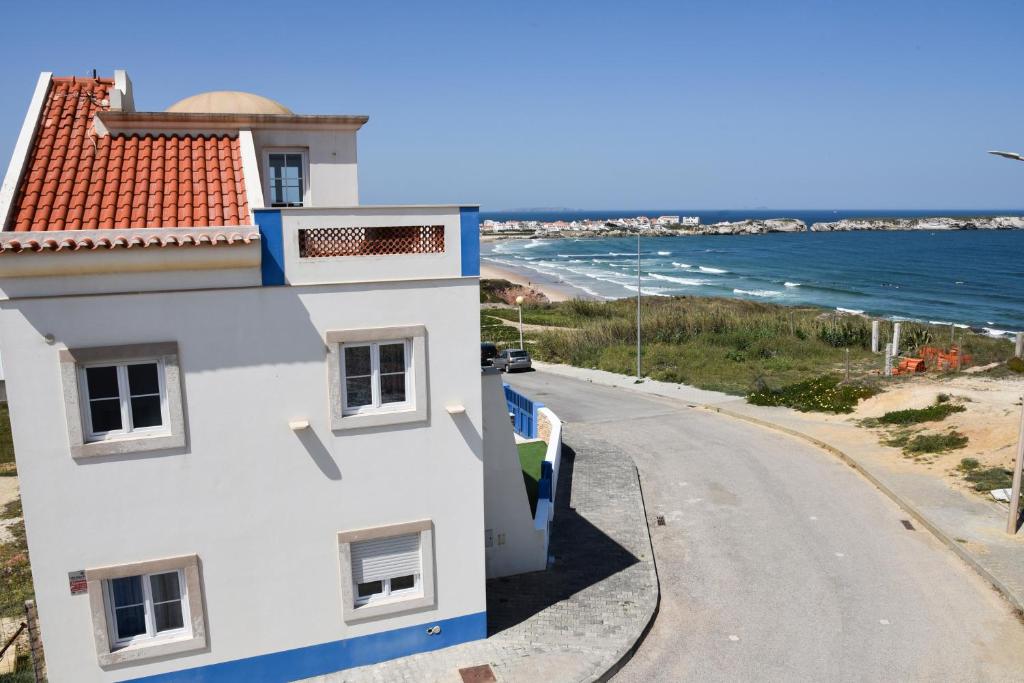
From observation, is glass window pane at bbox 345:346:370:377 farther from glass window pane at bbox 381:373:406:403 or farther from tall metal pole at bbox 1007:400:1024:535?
tall metal pole at bbox 1007:400:1024:535

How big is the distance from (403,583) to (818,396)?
21.0 m

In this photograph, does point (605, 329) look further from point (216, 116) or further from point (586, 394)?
point (216, 116)

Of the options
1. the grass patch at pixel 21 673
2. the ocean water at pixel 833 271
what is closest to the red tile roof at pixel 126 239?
the grass patch at pixel 21 673

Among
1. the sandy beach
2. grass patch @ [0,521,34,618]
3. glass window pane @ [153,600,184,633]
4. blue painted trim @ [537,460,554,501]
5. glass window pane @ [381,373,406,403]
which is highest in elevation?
glass window pane @ [381,373,406,403]

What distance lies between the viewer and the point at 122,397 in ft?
30.1

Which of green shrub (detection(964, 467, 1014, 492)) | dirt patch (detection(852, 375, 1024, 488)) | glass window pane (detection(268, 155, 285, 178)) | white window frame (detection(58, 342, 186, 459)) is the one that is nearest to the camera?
white window frame (detection(58, 342, 186, 459))

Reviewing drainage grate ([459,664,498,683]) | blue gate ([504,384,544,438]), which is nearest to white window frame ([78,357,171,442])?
drainage grate ([459,664,498,683])

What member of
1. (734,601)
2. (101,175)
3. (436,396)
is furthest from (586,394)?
(101,175)

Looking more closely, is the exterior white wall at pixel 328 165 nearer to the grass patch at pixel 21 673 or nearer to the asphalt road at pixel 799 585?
the grass patch at pixel 21 673

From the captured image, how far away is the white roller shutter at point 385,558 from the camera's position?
34.6ft

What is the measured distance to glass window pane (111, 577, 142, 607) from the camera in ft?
31.0

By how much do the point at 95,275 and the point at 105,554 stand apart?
341cm

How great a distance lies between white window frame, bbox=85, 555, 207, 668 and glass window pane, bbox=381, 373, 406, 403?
316 cm

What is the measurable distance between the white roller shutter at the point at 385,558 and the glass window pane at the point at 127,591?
2.69m
